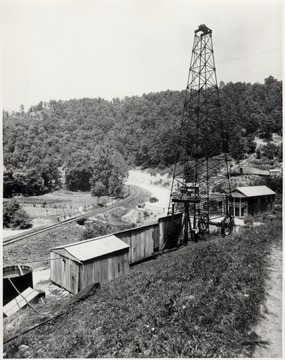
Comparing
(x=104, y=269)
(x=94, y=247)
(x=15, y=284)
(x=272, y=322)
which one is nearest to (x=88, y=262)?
(x=94, y=247)

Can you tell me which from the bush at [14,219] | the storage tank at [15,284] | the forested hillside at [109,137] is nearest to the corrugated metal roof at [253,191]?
the forested hillside at [109,137]

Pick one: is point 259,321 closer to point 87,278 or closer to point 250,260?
point 250,260

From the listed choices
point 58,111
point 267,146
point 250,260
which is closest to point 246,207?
point 250,260

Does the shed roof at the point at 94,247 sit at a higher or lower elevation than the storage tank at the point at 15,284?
higher

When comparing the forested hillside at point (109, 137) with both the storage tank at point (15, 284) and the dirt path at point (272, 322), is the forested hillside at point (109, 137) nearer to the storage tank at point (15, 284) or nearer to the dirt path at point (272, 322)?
the storage tank at point (15, 284)

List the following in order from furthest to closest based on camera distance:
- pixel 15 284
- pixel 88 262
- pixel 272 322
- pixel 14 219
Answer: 1. pixel 14 219
2. pixel 88 262
3. pixel 15 284
4. pixel 272 322

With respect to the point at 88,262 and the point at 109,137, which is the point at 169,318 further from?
the point at 109,137
